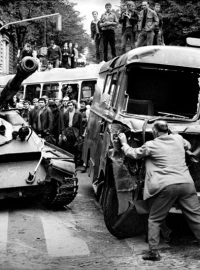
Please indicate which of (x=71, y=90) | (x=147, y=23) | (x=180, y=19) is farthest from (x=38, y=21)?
(x=147, y=23)

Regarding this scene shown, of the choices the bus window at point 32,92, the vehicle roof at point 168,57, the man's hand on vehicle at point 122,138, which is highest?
the vehicle roof at point 168,57

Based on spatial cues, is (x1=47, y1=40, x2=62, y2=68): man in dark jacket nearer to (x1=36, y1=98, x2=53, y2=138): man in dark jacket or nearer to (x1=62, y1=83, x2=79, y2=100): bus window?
(x1=62, y1=83, x2=79, y2=100): bus window

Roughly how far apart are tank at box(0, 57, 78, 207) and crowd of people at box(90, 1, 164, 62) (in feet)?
23.3

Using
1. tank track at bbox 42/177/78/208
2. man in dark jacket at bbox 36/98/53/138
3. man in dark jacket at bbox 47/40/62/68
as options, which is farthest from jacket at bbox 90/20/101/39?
tank track at bbox 42/177/78/208

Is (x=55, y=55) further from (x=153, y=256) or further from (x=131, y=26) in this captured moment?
(x=153, y=256)

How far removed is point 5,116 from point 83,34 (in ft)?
153

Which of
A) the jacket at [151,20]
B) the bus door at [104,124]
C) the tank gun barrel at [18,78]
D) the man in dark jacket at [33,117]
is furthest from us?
the jacket at [151,20]

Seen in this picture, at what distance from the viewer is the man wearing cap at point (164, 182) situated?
729cm

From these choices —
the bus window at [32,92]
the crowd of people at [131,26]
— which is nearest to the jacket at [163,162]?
the crowd of people at [131,26]

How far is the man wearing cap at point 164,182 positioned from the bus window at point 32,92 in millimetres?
17203

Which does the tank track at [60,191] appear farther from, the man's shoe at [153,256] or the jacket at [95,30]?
the jacket at [95,30]

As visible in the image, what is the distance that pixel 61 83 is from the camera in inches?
893

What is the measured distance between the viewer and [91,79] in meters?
21.4

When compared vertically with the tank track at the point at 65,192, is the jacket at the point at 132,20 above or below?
above
